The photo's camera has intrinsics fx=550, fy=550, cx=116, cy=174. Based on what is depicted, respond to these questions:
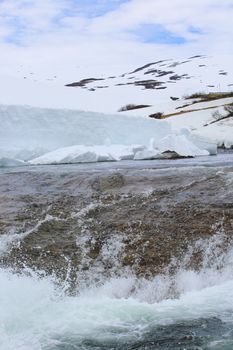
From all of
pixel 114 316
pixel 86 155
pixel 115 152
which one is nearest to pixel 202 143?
pixel 115 152

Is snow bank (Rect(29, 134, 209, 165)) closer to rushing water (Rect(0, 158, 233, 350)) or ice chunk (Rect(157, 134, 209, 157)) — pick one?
ice chunk (Rect(157, 134, 209, 157))

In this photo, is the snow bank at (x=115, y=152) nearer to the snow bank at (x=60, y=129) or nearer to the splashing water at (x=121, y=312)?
the snow bank at (x=60, y=129)

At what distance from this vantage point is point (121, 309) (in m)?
5.81

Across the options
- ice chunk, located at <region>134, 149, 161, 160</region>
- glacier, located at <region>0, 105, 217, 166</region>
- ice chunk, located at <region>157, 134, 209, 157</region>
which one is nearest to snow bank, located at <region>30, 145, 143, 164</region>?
glacier, located at <region>0, 105, 217, 166</region>

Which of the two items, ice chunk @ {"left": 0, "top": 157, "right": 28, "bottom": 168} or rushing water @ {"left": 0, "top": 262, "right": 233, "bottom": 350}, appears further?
ice chunk @ {"left": 0, "top": 157, "right": 28, "bottom": 168}

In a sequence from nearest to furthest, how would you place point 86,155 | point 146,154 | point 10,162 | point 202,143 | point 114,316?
point 114,316, point 10,162, point 86,155, point 146,154, point 202,143

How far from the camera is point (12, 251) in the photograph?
6852 mm

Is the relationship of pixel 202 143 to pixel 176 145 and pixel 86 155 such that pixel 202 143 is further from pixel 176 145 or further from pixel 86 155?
pixel 86 155

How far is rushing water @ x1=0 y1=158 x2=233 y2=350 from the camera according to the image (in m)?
5.00

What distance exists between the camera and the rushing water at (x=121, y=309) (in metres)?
5.00

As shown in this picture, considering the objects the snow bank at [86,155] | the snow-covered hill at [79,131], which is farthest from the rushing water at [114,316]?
the snow-covered hill at [79,131]

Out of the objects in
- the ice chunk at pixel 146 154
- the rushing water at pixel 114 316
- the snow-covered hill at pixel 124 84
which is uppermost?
the snow-covered hill at pixel 124 84

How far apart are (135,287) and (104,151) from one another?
986 centimetres

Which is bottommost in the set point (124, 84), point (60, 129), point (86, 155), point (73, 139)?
point (86, 155)
